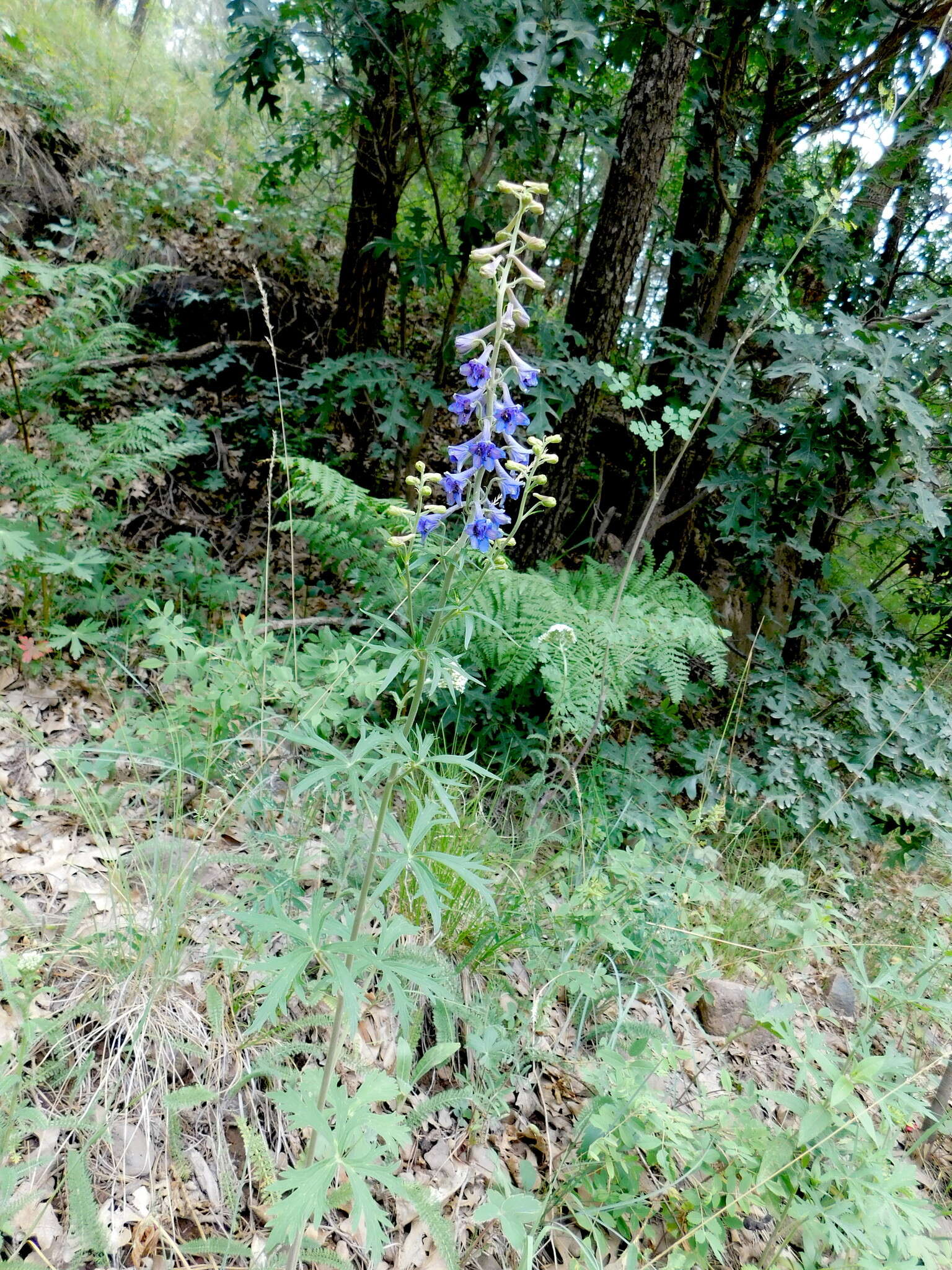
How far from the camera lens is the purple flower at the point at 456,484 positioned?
127cm

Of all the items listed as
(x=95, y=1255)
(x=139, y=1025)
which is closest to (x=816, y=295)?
(x=139, y=1025)

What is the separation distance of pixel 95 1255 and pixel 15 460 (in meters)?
2.51

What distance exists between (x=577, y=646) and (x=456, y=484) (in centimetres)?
174

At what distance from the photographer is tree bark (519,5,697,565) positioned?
11.7 feet

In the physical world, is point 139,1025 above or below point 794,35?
below

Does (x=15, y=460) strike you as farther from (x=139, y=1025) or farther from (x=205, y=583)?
(x=139, y=1025)

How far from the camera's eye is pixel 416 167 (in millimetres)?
4102

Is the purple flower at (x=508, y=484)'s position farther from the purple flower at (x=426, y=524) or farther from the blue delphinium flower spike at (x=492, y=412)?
the purple flower at (x=426, y=524)

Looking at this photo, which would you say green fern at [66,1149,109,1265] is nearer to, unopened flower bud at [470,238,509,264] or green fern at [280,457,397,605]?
unopened flower bud at [470,238,509,264]

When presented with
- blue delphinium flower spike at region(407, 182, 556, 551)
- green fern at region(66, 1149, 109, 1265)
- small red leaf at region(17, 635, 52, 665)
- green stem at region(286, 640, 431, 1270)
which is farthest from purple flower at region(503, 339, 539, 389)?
small red leaf at region(17, 635, 52, 665)

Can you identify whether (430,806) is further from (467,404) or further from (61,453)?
(61,453)

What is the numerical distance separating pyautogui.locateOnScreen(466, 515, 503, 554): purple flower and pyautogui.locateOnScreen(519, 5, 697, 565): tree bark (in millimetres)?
2812

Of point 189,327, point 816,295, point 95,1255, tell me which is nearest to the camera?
point 95,1255

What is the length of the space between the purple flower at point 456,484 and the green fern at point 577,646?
139 centimetres
